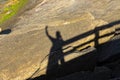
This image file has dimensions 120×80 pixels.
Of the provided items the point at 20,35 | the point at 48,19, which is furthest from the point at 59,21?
the point at 20,35

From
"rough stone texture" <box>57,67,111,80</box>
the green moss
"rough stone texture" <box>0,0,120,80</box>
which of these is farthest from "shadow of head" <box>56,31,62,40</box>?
the green moss

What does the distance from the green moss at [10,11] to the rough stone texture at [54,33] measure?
293 inches

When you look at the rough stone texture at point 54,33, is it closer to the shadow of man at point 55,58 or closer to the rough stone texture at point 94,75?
the shadow of man at point 55,58

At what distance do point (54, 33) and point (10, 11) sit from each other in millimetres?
11856

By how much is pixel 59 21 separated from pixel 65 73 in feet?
9.42

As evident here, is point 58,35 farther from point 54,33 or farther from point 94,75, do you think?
point 94,75

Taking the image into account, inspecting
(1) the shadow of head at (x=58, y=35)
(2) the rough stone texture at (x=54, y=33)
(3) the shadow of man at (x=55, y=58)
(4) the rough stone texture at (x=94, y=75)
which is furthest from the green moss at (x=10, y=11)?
(4) the rough stone texture at (x=94, y=75)

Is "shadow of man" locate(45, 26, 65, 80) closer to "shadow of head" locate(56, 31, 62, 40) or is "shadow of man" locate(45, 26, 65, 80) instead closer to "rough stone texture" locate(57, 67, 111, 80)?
"shadow of head" locate(56, 31, 62, 40)

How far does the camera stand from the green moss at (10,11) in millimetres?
23008

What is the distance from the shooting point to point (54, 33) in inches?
504

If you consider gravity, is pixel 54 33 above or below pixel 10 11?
above

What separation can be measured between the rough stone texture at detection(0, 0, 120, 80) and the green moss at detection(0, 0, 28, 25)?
744cm

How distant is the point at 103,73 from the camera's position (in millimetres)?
12297

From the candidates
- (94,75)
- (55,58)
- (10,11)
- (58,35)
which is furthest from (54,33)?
(10,11)
